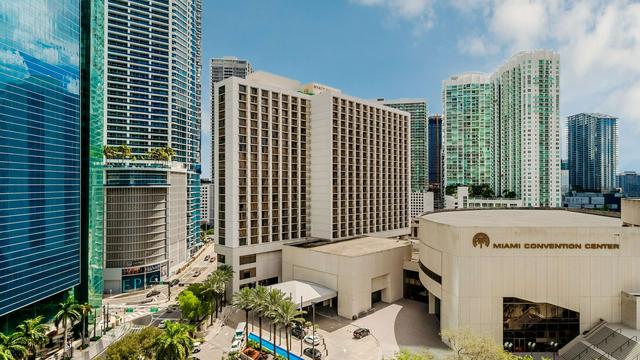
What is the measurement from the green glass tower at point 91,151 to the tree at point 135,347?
82.1ft

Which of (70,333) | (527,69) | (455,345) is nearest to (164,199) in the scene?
(70,333)

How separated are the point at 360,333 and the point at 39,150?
56.5 m

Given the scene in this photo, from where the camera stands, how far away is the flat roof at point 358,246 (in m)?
69.7

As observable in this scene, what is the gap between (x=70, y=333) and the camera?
57.5 m

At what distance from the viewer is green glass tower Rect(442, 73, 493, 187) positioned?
186 m

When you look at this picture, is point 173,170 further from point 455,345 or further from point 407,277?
point 455,345

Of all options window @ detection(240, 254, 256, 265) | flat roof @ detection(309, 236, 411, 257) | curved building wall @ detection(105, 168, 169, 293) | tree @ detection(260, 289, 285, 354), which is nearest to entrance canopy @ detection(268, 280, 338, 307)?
flat roof @ detection(309, 236, 411, 257)

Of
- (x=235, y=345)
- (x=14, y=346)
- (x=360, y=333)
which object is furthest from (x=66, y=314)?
(x=360, y=333)

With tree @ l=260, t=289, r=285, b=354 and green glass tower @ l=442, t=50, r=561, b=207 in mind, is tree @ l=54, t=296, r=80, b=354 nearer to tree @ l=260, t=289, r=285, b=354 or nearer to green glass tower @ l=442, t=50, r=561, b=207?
tree @ l=260, t=289, r=285, b=354

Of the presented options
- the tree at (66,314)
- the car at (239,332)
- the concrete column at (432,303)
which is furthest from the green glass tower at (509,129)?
the tree at (66,314)

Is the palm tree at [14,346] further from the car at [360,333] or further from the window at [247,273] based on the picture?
the car at [360,333]

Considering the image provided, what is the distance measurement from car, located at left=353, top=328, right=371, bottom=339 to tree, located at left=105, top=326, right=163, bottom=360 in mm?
28806

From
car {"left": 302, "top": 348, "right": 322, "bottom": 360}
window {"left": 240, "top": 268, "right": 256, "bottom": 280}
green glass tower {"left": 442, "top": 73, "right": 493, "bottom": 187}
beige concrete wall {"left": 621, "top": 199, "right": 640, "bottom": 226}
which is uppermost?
green glass tower {"left": 442, "top": 73, "right": 493, "bottom": 187}

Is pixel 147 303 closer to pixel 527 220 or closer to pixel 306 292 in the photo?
pixel 306 292
